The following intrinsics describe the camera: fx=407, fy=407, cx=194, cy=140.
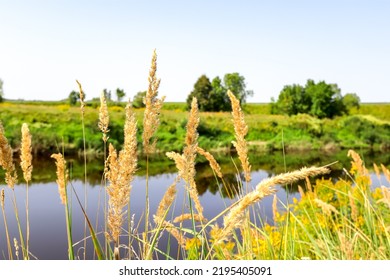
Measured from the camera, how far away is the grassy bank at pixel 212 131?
824 inches

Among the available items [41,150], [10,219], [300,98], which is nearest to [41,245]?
[10,219]

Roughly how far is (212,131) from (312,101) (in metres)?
17.2

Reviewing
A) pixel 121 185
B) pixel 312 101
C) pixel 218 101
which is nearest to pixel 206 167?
pixel 218 101

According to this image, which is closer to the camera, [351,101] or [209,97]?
[209,97]

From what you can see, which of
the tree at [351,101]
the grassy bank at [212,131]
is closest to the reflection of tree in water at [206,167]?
the grassy bank at [212,131]

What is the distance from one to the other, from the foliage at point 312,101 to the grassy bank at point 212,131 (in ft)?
26.0

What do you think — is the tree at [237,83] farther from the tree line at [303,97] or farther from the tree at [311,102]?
the tree at [311,102]

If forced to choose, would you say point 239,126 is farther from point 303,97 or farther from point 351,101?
point 351,101

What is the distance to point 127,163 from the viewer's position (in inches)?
44.2

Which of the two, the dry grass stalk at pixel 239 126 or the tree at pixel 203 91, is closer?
the dry grass stalk at pixel 239 126

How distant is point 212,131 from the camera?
83.1 feet
